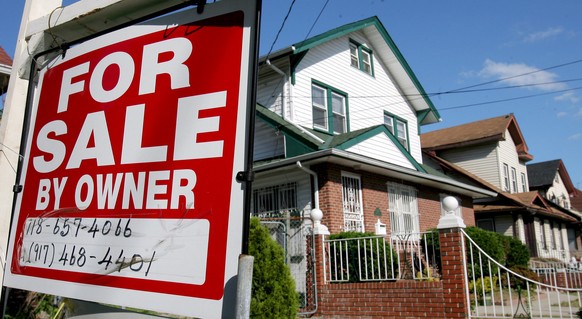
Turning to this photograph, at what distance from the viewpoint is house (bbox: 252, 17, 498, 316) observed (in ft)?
37.9

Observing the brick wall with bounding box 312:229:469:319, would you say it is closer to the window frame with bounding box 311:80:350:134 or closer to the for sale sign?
the window frame with bounding box 311:80:350:134

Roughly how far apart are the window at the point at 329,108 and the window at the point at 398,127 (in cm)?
277

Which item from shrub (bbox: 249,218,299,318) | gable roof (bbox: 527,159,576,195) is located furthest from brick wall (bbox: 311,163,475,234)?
gable roof (bbox: 527,159,576,195)

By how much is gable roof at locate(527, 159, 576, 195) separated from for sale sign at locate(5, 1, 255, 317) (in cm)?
3718

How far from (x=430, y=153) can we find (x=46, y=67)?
22757mm

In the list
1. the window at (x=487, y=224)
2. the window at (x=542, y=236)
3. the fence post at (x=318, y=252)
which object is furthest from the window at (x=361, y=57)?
the window at (x=542, y=236)

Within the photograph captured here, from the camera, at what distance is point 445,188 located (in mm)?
16875

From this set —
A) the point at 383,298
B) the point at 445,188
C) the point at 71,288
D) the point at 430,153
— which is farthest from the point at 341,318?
the point at 430,153

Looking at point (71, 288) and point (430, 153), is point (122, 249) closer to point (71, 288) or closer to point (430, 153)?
Answer: point (71, 288)

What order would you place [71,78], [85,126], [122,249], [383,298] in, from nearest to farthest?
[122,249], [85,126], [71,78], [383,298]

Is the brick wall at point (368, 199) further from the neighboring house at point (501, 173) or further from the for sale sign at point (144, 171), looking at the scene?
the for sale sign at point (144, 171)

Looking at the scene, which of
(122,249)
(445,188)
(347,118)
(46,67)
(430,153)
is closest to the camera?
(122,249)

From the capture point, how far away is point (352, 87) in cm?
1592

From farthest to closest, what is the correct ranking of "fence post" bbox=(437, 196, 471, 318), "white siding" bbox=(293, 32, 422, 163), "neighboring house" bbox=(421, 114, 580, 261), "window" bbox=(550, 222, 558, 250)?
"window" bbox=(550, 222, 558, 250) < "neighboring house" bbox=(421, 114, 580, 261) < "white siding" bbox=(293, 32, 422, 163) < "fence post" bbox=(437, 196, 471, 318)
